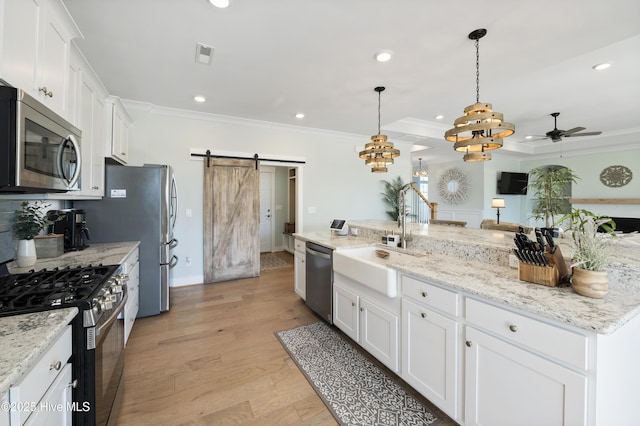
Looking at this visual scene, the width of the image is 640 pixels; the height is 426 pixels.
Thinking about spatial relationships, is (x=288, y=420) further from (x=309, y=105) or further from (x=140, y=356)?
(x=309, y=105)

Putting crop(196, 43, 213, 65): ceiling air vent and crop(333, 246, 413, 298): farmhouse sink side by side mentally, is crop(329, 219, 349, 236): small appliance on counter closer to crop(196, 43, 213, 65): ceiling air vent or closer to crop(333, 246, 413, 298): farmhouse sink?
crop(333, 246, 413, 298): farmhouse sink

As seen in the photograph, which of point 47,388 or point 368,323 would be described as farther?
point 368,323

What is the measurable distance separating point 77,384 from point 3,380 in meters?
0.61

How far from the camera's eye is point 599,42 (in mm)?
2303

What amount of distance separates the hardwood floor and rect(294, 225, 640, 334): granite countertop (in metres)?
0.93

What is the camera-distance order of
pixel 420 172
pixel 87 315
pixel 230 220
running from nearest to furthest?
1. pixel 87 315
2. pixel 230 220
3. pixel 420 172

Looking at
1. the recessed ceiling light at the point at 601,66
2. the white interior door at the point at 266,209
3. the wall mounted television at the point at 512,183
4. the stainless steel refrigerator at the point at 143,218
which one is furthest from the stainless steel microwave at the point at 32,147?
the wall mounted television at the point at 512,183

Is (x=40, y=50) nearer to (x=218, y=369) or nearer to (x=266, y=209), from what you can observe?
(x=218, y=369)

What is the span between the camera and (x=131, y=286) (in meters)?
2.49

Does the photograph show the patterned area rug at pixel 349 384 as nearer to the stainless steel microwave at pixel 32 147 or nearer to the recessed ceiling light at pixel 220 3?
the stainless steel microwave at pixel 32 147

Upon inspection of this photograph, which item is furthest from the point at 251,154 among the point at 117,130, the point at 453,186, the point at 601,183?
the point at 601,183

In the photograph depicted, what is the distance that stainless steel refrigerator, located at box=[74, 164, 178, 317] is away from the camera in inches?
112

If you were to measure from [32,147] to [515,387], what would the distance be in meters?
2.57

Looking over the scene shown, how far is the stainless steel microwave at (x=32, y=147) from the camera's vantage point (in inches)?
44.8
